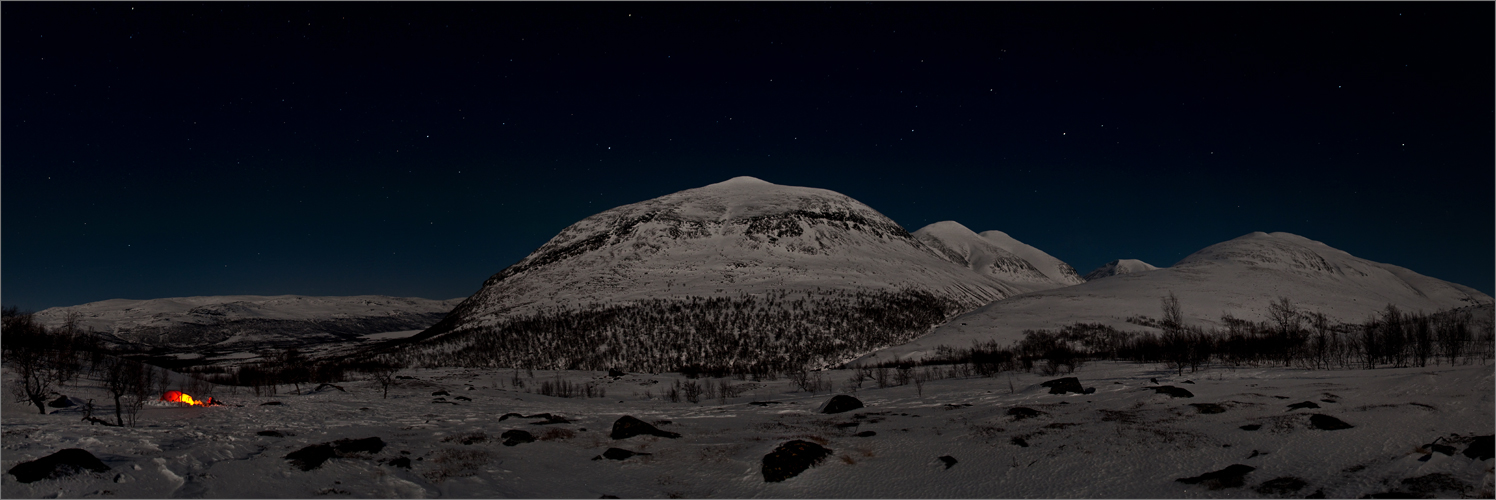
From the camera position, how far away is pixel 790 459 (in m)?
13.3

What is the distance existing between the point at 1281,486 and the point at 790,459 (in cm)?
801

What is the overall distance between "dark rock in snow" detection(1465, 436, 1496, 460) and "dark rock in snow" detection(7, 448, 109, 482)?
→ 68.4 feet

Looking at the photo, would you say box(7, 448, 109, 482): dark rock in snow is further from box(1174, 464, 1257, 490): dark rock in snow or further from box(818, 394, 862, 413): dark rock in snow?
box(818, 394, 862, 413): dark rock in snow

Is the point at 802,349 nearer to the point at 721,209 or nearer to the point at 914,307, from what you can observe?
the point at 914,307

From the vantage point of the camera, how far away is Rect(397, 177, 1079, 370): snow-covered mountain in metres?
85.2

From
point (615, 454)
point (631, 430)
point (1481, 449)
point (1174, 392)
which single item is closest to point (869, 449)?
point (615, 454)

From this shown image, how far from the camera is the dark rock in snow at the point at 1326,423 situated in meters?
12.6

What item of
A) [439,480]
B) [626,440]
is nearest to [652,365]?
[626,440]

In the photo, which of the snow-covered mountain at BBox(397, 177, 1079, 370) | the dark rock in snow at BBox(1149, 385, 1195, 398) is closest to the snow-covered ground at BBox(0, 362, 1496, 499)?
the dark rock in snow at BBox(1149, 385, 1195, 398)

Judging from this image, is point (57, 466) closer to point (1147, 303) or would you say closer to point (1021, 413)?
point (1021, 413)

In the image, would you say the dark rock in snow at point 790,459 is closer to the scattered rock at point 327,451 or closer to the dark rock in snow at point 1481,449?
the scattered rock at point 327,451

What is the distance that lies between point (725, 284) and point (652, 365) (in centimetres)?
4437

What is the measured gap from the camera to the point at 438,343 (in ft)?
309

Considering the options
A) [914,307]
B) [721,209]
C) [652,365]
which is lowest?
[652,365]
